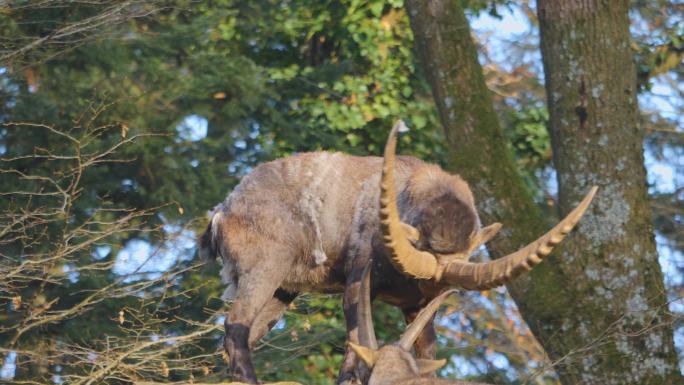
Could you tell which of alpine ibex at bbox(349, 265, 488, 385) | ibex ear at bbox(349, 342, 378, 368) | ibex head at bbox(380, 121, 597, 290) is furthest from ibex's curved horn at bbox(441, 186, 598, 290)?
ibex ear at bbox(349, 342, 378, 368)

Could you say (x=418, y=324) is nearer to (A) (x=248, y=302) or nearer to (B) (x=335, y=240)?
(B) (x=335, y=240)

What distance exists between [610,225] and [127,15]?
495 cm

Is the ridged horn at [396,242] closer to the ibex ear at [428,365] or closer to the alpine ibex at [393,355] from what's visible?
the alpine ibex at [393,355]

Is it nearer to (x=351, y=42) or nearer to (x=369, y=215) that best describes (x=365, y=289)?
(x=369, y=215)

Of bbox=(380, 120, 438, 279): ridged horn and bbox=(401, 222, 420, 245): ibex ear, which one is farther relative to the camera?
bbox=(401, 222, 420, 245): ibex ear

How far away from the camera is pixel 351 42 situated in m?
16.1

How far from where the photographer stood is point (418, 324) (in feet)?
25.5

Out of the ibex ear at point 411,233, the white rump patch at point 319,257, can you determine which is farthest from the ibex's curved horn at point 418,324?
the white rump patch at point 319,257

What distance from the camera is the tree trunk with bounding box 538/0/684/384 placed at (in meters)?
10.5

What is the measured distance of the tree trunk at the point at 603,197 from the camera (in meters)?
10.5

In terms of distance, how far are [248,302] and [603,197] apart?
3.71 metres

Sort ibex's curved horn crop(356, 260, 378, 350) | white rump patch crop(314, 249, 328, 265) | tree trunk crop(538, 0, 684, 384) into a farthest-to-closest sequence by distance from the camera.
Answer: tree trunk crop(538, 0, 684, 384), white rump patch crop(314, 249, 328, 265), ibex's curved horn crop(356, 260, 378, 350)

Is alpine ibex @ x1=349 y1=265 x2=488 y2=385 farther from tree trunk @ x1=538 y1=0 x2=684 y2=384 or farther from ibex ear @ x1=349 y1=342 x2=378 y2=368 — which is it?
tree trunk @ x1=538 y1=0 x2=684 y2=384

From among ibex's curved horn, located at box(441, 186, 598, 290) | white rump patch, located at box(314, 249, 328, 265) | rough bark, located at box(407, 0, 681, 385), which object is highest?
ibex's curved horn, located at box(441, 186, 598, 290)
